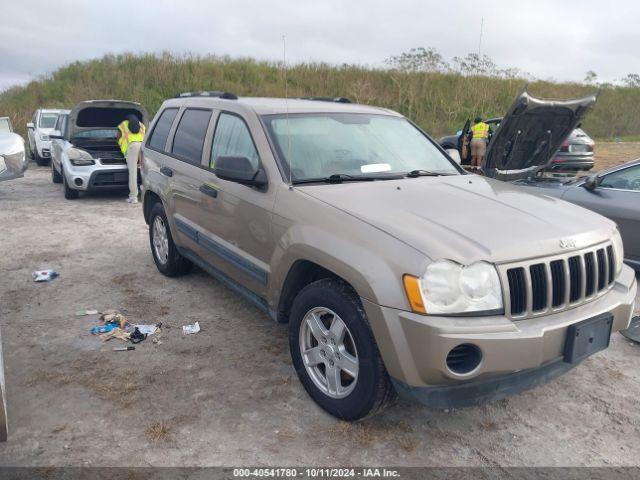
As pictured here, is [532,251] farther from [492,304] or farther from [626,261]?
[626,261]

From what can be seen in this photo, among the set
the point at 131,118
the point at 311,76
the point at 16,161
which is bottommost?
the point at 16,161

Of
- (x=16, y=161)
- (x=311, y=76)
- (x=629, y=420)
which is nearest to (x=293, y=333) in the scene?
(x=629, y=420)

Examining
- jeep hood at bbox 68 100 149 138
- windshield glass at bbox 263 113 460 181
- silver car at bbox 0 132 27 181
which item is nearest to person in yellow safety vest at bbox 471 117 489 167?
jeep hood at bbox 68 100 149 138

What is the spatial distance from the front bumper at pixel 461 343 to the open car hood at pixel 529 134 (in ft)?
15.3

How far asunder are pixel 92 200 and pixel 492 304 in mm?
9171

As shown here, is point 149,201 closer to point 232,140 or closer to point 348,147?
point 232,140

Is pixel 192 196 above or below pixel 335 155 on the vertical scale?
below

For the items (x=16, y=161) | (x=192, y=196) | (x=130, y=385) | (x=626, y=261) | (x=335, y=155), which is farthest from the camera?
(x=16, y=161)

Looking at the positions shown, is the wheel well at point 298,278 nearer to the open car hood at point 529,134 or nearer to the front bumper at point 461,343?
the front bumper at point 461,343

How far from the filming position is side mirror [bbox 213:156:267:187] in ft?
10.9

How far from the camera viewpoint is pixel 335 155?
362 cm

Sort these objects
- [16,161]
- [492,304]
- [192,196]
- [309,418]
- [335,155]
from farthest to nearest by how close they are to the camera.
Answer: [16,161] → [192,196] → [335,155] → [309,418] → [492,304]

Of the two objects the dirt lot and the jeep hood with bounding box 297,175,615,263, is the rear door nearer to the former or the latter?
the dirt lot

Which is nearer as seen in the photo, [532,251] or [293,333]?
[532,251]
